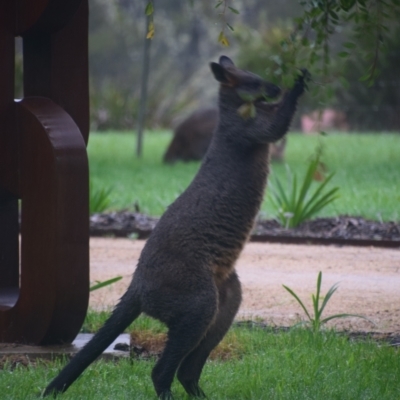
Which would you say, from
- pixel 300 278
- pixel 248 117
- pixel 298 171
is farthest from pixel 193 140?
pixel 248 117

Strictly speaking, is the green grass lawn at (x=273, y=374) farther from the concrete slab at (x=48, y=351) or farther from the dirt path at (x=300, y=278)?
the dirt path at (x=300, y=278)

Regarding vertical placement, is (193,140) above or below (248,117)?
below

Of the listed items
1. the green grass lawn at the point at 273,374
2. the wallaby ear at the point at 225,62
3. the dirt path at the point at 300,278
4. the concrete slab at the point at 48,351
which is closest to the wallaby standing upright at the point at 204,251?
the green grass lawn at the point at 273,374

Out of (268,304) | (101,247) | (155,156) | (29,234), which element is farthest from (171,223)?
(155,156)

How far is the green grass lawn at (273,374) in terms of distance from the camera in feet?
13.4

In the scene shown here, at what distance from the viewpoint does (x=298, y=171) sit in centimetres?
1404

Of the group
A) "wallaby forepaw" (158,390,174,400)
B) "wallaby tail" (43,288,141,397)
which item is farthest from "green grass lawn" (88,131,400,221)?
"wallaby forepaw" (158,390,174,400)

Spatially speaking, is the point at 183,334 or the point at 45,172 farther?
the point at 45,172

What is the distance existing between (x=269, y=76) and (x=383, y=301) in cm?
258

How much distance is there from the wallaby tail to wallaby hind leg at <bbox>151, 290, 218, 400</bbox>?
26 centimetres

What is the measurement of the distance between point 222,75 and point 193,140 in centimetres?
1122

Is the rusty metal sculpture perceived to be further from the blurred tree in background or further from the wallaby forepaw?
the blurred tree in background

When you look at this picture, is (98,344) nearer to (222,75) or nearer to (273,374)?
(273,374)

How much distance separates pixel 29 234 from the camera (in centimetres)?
491
